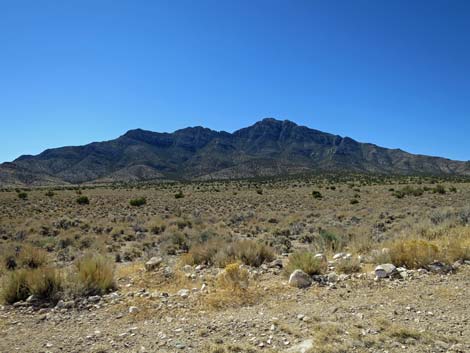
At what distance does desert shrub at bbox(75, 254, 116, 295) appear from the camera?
6.77 meters

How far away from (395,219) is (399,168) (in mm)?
152258

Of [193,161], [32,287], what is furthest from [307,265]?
[193,161]

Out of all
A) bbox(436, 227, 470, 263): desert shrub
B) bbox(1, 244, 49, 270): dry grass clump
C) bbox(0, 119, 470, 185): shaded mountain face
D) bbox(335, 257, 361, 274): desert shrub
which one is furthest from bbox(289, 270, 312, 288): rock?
bbox(0, 119, 470, 185): shaded mountain face

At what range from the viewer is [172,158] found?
16312cm

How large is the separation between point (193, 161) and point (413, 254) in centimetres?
15062

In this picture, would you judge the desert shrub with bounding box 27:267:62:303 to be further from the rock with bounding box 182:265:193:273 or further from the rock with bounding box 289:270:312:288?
the rock with bounding box 289:270:312:288

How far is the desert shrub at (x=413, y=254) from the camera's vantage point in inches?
301

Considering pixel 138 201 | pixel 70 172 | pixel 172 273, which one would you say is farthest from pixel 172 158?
pixel 172 273

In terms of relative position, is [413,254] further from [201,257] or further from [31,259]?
[31,259]

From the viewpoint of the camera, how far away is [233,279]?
23.4 ft

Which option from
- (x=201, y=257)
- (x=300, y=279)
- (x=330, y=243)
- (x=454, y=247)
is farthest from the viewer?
(x=330, y=243)

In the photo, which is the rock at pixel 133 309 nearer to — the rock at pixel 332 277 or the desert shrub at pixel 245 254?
the desert shrub at pixel 245 254

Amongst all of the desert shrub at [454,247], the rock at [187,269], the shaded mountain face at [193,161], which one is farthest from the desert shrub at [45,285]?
the shaded mountain face at [193,161]

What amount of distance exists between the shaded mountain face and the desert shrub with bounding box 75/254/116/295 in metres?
106
